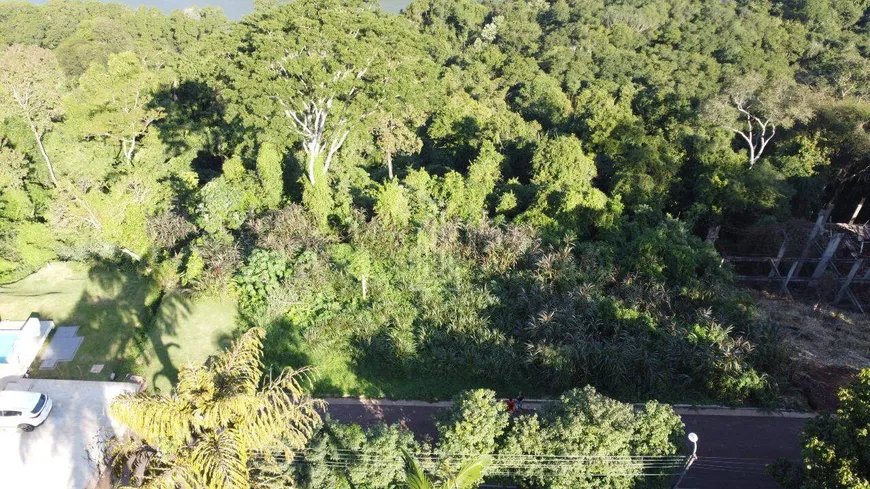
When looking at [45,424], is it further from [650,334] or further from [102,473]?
[650,334]

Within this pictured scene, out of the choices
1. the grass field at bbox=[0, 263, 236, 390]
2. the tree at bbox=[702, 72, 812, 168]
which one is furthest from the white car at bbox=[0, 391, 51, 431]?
the tree at bbox=[702, 72, 812, 168]

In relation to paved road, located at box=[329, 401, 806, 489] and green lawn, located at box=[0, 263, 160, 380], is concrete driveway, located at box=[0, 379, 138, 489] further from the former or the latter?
paved road, located at box=[329, 401, 806, 489]

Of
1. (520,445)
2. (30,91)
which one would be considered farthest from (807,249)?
(30,91)

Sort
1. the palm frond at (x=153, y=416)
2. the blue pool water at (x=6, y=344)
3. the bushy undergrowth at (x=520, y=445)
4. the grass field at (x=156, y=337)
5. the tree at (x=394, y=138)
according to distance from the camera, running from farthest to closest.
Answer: the tree at (x=394, y=138), the grass field at (x=156, y=337), the blue pool water at (x=6, y=344), the bushy undergrowth at (x=520, y=445), the palm frond at (x=153, y=416)

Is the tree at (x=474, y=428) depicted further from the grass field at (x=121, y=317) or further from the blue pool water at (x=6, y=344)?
the blue pool water at (x=6, y=344)

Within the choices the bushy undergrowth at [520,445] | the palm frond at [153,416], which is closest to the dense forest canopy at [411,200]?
the bushy undergrowth at [520,445]

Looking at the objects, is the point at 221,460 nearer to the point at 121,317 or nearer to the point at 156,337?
the point at 156,337
